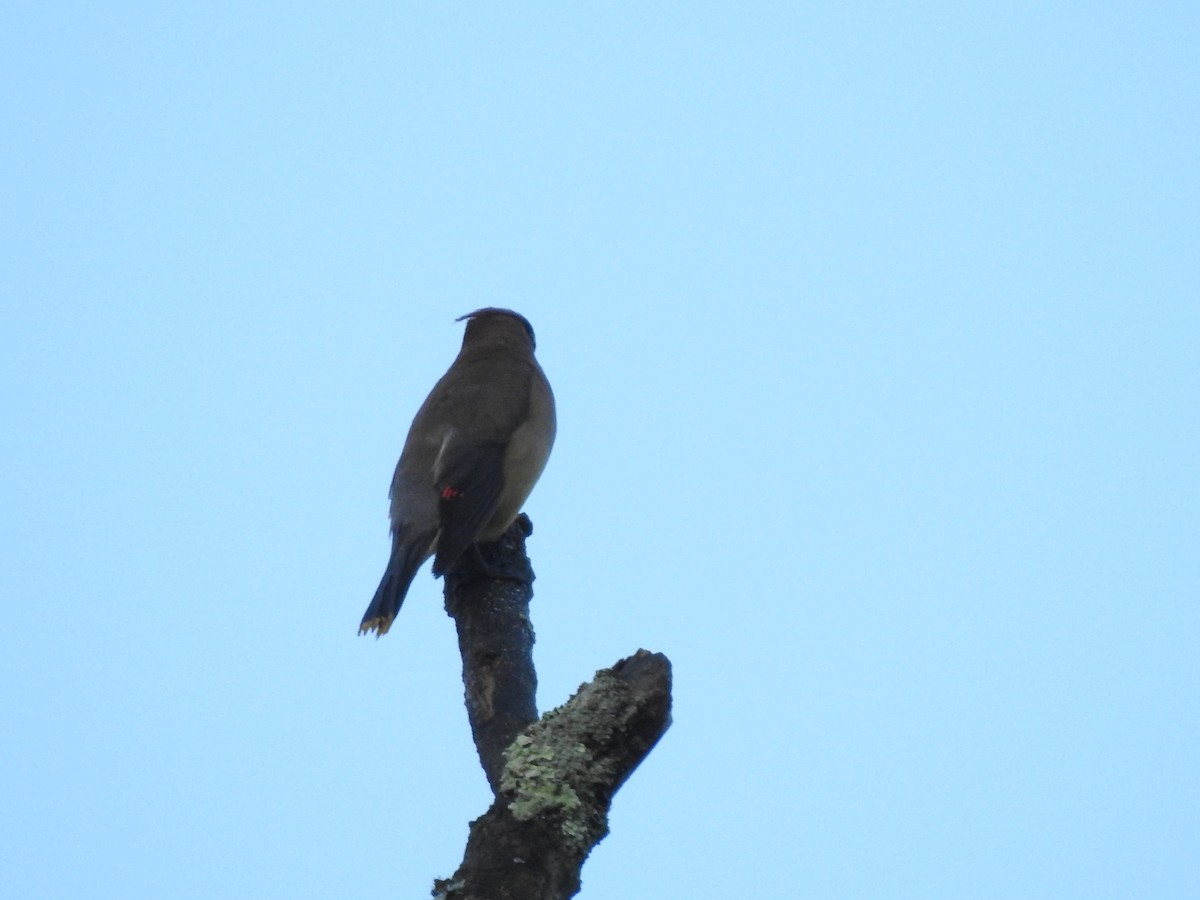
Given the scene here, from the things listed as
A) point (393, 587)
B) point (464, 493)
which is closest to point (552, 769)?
point (393, 587)

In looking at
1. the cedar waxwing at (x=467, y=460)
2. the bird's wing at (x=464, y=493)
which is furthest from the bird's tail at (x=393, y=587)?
the bird's wing at (x=464, y=493)

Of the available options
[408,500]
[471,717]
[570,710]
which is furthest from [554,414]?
[570,710]

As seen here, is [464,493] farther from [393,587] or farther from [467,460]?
[393,587]

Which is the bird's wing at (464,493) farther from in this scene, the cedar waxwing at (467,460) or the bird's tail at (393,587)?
the bird's tail at (393,587)

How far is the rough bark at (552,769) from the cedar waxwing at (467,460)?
145 centimetres

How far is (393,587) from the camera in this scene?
4855mm

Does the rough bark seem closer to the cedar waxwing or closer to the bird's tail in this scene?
the bird's tail

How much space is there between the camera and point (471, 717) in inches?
134

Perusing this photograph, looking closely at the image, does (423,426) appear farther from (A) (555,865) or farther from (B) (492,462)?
(A) (555,865)

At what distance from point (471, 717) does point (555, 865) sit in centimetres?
98

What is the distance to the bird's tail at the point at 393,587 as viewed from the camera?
468 centimetres

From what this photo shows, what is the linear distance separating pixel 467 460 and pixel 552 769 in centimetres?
287

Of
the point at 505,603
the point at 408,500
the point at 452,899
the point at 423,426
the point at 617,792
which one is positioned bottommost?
the point at 452,899

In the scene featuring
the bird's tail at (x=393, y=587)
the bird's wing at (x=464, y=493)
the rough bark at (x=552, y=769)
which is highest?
the bird's wing at (x=464, y=493)
